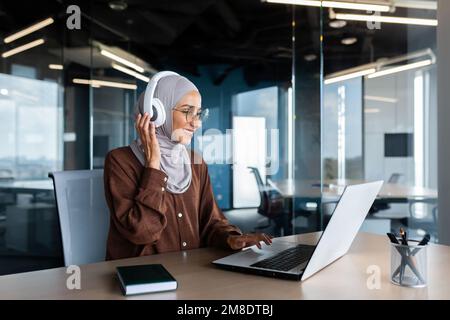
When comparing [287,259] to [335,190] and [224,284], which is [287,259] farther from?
[335,190]

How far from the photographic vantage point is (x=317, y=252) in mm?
915

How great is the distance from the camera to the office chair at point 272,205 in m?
4.48

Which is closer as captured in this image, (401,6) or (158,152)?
(158,152)

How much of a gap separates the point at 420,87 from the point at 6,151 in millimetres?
3853

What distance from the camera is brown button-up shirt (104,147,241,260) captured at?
117 cm

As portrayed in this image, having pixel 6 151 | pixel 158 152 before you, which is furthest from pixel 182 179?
pixel 6 151

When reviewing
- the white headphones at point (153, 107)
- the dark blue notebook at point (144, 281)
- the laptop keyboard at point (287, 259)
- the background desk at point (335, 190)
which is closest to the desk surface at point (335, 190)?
the background desk at point (335, 190)

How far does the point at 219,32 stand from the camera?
4.90 m

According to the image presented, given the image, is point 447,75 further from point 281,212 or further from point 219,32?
point 219,32

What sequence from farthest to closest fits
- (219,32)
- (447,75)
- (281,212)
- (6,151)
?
(219,32) < (281,212) < (6,151) < (447,75)

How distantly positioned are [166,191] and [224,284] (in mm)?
494

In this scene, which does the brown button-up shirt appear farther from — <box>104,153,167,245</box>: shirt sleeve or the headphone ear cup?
the headphone ear cup

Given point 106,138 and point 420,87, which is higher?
point 420,87

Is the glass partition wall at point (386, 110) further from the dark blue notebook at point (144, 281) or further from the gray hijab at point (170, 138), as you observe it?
the dark blue notebook at point (144, 281)
